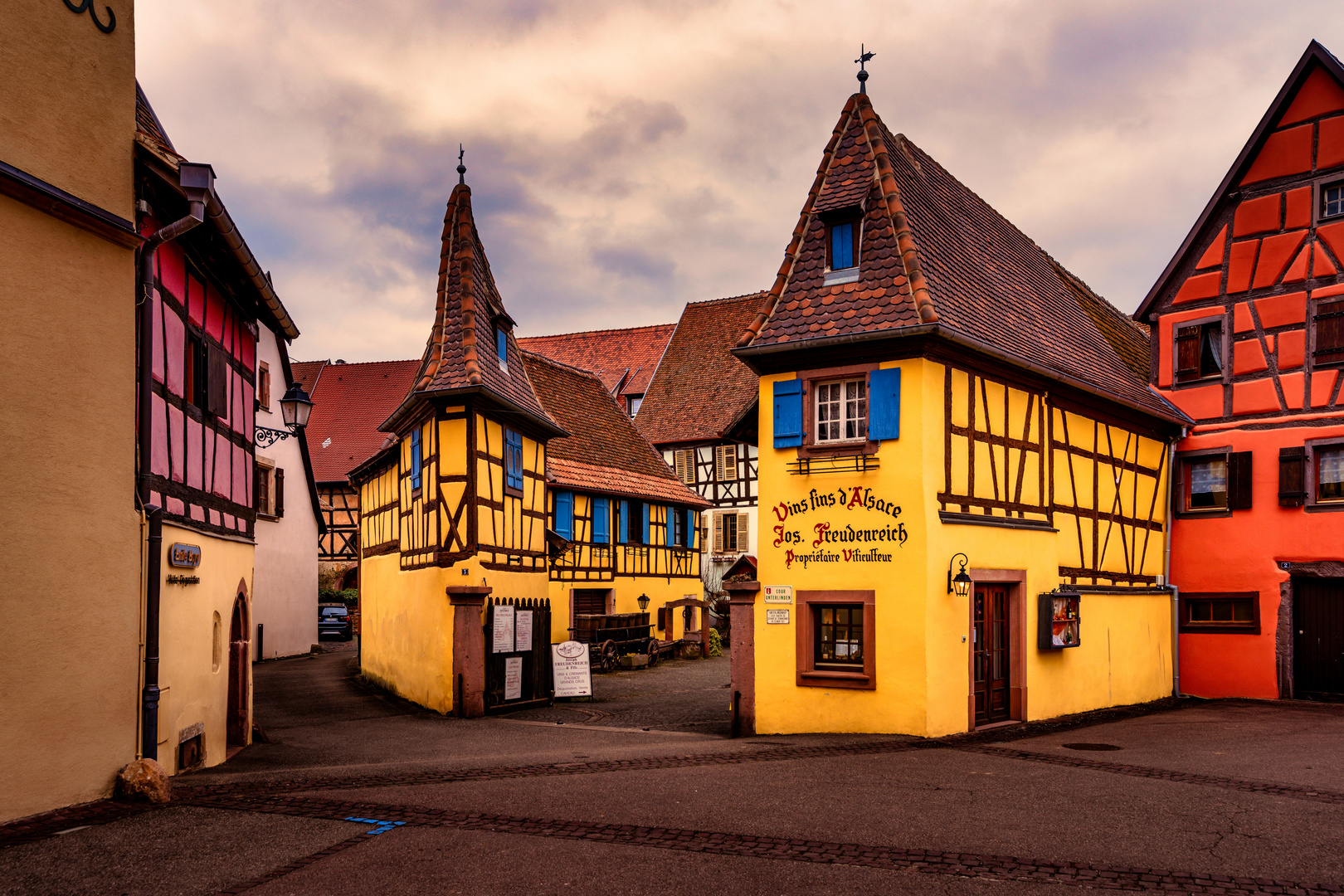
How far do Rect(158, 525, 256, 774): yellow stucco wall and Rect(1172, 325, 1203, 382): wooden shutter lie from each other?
17712 millimetres

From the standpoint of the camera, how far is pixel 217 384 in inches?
528

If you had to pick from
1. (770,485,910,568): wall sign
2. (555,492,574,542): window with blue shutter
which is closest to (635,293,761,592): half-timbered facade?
(555,492,574,542): window with blue shutter

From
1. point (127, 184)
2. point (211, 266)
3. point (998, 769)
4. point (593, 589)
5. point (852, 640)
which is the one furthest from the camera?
point (593, 589)

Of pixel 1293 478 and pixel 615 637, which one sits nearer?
pixel 1293 478

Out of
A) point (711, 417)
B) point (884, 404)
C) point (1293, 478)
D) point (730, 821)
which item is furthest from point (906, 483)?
point (711, 417)

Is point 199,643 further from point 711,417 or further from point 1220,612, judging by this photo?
point 711,417

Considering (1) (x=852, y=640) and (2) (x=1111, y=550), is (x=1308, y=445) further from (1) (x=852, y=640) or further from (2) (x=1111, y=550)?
(1) (x=852, y=640)

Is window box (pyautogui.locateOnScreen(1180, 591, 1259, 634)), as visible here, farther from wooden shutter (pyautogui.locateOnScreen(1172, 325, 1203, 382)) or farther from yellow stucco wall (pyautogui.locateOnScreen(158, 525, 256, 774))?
yellow stucco wall (pyautogui.locateOnScreen(158, 525, 256, 774))

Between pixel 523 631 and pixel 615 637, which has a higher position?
pixel 523 631

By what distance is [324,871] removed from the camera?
7.34 metres

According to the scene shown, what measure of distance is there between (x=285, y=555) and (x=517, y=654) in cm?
1526

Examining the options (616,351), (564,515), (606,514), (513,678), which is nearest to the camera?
(513,678)

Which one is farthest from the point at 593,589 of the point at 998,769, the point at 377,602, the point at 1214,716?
the point at 998,769

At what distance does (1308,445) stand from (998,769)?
1201 centimetres
